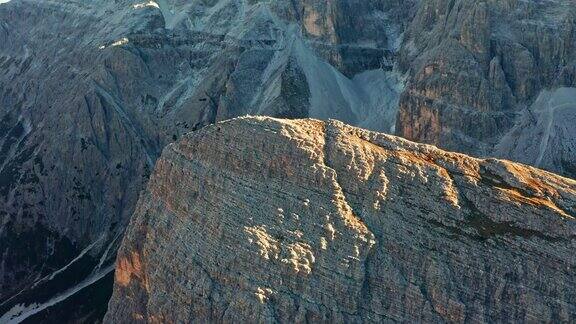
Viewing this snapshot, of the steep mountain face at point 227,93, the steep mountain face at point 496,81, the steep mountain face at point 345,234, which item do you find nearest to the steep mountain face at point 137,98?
the steep mountain face at point 227,93

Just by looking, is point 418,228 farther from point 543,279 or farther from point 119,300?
point 119,300

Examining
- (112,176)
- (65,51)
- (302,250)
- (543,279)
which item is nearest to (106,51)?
(65,51)

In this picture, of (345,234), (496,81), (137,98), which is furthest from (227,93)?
(345,234)

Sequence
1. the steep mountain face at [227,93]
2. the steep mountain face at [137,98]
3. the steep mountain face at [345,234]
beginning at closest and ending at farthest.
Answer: the steep mountain face at [345,234]
the steep mountain face at [227,93]
the steep mountain face at [137,98]

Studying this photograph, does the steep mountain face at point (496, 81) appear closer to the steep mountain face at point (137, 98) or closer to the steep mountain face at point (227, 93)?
the steep mountain face at point (227, 93)

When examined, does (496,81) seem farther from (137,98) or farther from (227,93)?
(137,98)

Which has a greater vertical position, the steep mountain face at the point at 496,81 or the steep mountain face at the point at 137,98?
the steep mountain face at the point at 496,81
